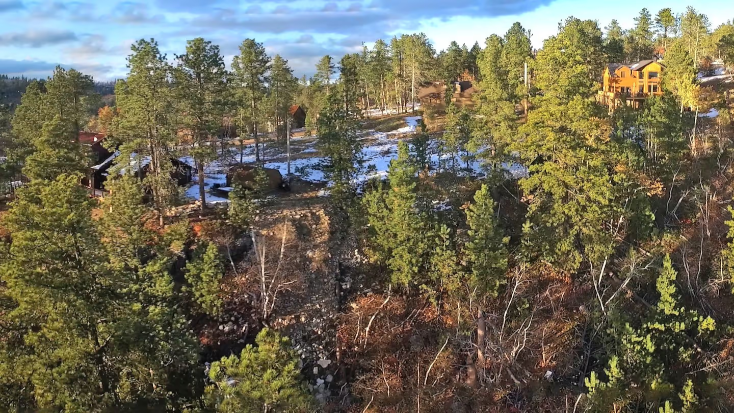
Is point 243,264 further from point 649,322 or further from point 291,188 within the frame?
point 649,322

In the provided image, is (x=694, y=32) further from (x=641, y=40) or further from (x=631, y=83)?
(x=631, y=83)

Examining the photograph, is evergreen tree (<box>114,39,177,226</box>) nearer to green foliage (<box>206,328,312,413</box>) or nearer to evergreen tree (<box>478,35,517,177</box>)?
green foliage (<box>206,328,312,413</box>)

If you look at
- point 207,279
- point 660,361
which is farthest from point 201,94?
point 660,361

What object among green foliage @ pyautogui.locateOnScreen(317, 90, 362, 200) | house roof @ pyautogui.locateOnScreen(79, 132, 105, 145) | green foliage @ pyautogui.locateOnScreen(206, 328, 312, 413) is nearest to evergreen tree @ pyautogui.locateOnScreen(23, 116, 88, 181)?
green foliage @ pyautogui.locateOnScreen(206, 328, 312, 413)

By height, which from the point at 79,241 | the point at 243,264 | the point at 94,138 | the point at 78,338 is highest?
the point at 94,138

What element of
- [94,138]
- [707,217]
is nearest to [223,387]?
[707,217]

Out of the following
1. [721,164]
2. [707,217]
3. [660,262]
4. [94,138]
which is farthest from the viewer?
[94,138]

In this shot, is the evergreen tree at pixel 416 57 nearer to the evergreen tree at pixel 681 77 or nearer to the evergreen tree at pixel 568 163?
the evergreen tree at pixel 681 77
